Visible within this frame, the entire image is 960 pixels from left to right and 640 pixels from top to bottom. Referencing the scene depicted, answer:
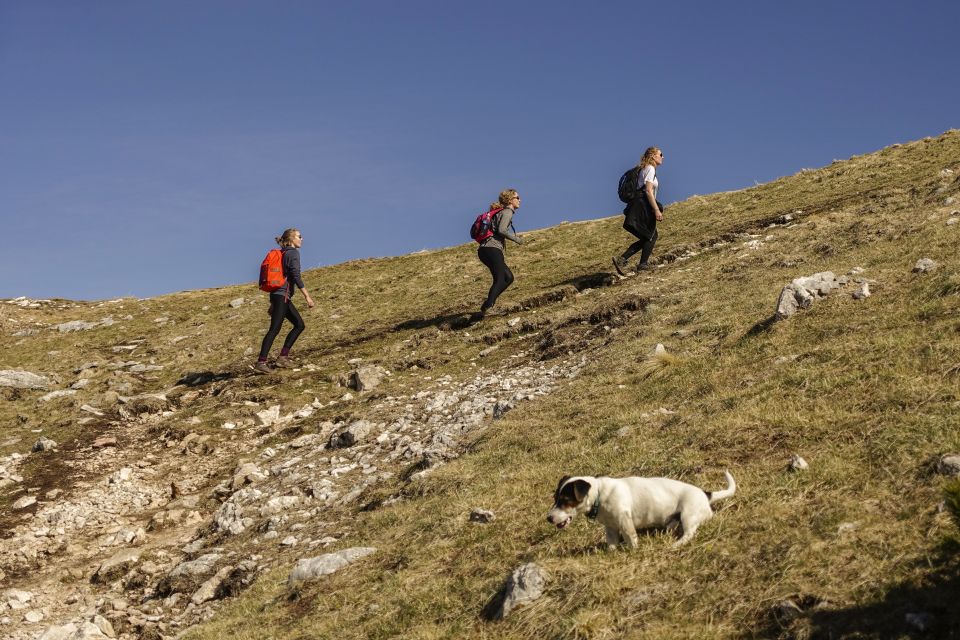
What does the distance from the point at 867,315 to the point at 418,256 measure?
22721mm

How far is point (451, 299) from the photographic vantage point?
81.6ft

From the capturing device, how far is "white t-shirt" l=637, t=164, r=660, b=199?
2023 centimetres

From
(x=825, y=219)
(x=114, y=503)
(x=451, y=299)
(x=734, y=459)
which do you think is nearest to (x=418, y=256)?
(x=451, y=299)

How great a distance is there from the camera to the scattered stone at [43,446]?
652 inches

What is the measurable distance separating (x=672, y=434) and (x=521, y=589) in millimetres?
3496

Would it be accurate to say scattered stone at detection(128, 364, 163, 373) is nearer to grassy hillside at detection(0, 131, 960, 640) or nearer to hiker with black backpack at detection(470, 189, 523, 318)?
grassy hillside at detection(0, 131, 960, 640)

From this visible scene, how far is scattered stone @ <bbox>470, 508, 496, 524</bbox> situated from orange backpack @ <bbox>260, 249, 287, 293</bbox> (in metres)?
11.8

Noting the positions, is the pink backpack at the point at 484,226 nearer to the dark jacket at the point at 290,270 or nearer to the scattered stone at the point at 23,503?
the dark jacket at the point at 290,270

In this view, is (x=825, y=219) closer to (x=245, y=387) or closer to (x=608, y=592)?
(x=245, y=387)

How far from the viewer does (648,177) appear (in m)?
20.2

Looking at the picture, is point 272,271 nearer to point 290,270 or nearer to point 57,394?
point 290,270

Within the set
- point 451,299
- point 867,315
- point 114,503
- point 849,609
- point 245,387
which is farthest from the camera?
point 451,299

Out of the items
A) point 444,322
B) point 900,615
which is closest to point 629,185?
point 444,322

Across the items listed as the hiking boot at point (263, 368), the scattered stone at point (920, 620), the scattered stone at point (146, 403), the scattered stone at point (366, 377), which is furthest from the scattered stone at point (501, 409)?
the scattered stone at point (146, 403)
